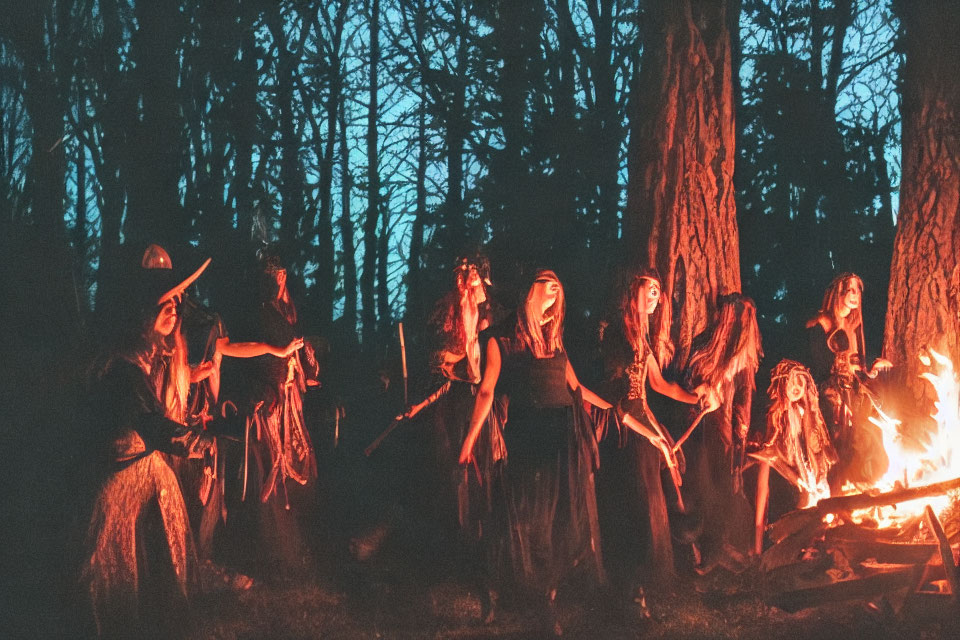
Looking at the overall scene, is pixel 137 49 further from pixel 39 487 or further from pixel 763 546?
pixel 763 546

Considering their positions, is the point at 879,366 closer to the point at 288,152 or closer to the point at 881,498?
the point at 881,498

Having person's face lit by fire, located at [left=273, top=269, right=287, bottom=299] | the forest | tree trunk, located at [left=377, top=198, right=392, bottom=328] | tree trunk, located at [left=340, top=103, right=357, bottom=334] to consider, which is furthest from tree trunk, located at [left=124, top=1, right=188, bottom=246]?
person's face lit by fire, located at [left=273, top=269, right=287, bottom=299]

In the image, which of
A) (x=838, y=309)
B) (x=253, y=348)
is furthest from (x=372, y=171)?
(x=838, y=309)

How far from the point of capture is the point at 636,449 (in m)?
7.39

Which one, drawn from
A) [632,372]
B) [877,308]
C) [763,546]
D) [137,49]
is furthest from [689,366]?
[137,49]

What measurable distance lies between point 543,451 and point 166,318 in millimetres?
2429

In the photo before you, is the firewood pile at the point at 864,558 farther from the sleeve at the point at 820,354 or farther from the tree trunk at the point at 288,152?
the tree trunk at the point at 288,152

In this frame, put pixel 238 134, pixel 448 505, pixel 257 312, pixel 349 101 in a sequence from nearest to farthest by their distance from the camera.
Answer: pixel 448 505, pixel 257 312, pixel 238 134, pixel 349 101

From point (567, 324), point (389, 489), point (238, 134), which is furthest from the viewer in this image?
point (238, 134)

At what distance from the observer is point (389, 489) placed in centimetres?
852

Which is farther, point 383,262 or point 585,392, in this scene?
point 383,262

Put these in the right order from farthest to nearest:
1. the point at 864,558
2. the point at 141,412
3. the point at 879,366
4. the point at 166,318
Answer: the point at 879,366 < the point at 864,558 < the point at 166,318 < the point at 141,412

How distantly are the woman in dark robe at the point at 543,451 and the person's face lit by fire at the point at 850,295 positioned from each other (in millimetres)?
2344

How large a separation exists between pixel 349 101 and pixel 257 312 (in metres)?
6.24
